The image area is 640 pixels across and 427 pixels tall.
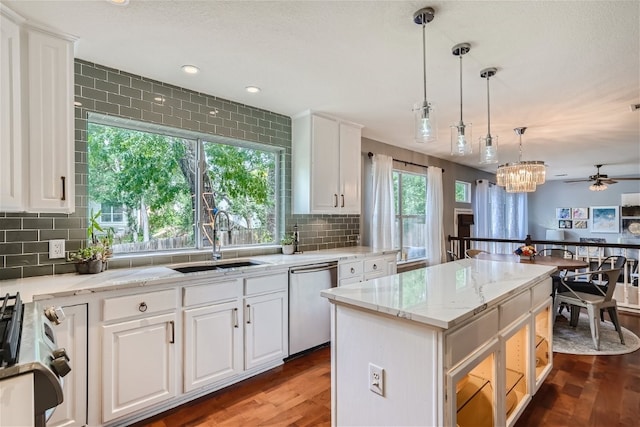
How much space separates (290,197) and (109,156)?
173 centimetres

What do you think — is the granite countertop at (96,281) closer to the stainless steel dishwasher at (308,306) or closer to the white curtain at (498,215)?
the stainless steel dishwasher at (308,306)

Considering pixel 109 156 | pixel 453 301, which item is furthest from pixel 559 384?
pixel 109 156

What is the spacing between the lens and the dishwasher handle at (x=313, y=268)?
291cm

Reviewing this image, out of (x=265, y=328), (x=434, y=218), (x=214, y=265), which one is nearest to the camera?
(x=265, y=328)

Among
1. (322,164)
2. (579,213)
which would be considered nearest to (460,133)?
(322,164)

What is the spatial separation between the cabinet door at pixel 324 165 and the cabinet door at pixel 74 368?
217 cm

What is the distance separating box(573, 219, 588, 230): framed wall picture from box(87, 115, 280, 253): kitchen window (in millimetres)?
8794

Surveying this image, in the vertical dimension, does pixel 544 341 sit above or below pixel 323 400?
above

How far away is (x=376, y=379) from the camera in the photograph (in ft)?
4.63

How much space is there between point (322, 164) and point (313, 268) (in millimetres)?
1147

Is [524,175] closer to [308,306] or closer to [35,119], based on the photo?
[308,306]

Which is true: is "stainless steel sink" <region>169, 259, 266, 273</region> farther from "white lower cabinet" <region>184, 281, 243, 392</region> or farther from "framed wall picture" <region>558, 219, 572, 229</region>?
"framed wall picture" <region>558, 219, 572, 229</region>

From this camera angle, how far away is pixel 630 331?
361 centimetres

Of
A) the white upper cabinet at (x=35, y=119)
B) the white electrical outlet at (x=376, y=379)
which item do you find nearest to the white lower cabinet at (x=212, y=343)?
the white upper cabinet at (x=35, y=119)
